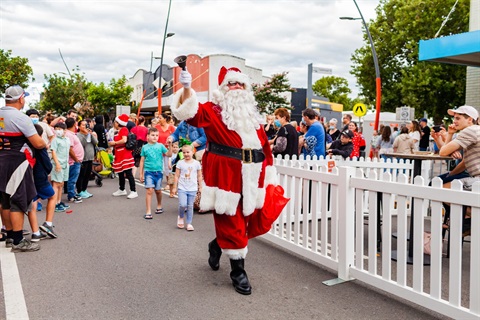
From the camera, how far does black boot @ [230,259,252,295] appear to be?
4.12 meters

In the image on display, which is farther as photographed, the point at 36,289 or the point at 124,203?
the point at 124,203

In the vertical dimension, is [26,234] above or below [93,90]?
below

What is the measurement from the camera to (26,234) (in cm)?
636

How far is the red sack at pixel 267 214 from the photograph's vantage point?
174 inches

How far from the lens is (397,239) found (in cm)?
407

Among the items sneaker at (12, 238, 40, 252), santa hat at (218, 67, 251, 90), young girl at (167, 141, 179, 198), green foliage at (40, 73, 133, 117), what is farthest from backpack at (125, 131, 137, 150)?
green foliage at (40, 73, 133, 117)

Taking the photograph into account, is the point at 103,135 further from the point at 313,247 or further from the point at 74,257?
the point at 313,247

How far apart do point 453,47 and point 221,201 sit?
887 centimetres

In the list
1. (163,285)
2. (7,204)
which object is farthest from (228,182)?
(7,204)

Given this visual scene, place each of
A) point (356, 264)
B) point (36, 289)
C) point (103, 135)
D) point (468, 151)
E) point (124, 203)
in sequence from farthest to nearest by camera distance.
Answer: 1. point (103, 135)
2. point (124, 203)
3. point (468, 151)
4. point (356, 264)
5. point (36, 289)

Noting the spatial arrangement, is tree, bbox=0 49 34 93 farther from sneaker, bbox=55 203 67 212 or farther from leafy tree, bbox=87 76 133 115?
sneaker, bbox=55 203 67 212

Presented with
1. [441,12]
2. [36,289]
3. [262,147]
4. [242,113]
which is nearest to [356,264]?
[262,147]

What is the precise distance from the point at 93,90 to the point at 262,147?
39.2 meters

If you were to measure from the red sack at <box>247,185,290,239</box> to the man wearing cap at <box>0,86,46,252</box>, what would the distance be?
2835mm
